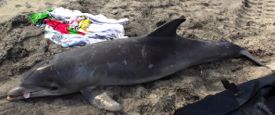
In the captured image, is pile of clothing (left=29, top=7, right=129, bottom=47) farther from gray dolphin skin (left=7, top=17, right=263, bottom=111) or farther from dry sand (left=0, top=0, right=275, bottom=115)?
gray dolphin skin (left=7, top=17, right=263, bottom=111)

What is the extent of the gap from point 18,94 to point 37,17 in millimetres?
2388

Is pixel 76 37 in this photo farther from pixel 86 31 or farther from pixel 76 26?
pixel 76 26

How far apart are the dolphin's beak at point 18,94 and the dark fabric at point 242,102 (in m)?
1.84

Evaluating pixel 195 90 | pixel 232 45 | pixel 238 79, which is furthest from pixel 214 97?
pixel 232 45

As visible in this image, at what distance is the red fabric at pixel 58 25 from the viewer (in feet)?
23.3

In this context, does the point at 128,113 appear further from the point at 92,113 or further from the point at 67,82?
the point at 67,82

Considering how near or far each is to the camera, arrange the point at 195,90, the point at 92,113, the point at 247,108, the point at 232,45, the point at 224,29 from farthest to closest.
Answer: the point at 224,29, the point at 232,45, the point at 195,90, the point at 92,113, the point at 247,108

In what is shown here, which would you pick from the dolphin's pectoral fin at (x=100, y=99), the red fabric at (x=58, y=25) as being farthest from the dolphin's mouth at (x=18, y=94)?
the red fabric at (x=58, y=25)

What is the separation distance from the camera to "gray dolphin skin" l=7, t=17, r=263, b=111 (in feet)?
→ 17.7

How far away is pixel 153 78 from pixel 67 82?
3.61ft

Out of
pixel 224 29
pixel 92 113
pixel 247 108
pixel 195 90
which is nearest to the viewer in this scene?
pixel 247 108

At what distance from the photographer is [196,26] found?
7.42m

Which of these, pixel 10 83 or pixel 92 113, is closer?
pixel 92 113

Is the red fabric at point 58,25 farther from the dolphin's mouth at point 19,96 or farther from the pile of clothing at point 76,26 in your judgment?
the dolphin's mouth at point 19,96
